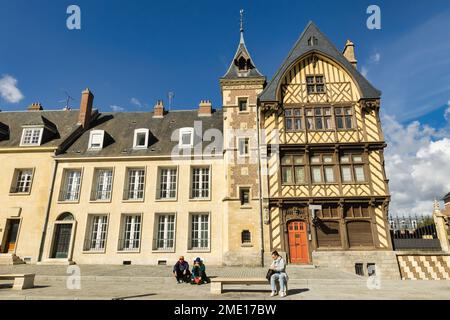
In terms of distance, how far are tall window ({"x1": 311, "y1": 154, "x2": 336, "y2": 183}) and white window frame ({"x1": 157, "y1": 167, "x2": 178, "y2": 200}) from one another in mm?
8253

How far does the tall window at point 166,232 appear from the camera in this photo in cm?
1573

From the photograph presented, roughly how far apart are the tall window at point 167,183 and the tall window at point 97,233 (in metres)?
3.75

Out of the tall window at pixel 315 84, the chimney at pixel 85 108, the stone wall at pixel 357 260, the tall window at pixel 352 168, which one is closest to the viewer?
the stone wall at pixel 357 260

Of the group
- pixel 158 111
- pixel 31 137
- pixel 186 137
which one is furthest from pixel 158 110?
pixel 31 137

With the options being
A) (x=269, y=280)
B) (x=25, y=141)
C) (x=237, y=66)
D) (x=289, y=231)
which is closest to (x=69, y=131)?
(x=25, y=141)

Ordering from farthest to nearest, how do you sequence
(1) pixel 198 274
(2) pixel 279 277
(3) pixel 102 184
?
(3) pixel 102 184
(1) pixel 198 274
(2) pixel 279 277

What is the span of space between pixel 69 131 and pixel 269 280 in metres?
17.8

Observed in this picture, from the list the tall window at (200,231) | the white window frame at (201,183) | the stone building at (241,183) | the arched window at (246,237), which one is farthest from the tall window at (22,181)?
the arched window at (246,237)

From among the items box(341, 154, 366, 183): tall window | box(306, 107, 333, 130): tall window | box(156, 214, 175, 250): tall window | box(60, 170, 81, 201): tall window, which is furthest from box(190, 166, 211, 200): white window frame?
box(341, 154, 366, 183): tall window

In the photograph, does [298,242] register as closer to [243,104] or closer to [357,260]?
[357,260]

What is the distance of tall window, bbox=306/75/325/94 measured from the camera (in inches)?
658

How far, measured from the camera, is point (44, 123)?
18047mm

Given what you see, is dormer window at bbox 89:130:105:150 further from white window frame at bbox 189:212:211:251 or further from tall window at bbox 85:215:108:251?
white window frame at bbox 189:212:211:251

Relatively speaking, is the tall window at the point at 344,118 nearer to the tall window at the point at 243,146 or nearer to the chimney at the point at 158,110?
the tall window at the point at 243,146
